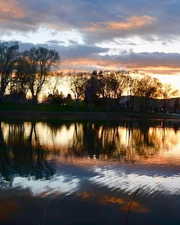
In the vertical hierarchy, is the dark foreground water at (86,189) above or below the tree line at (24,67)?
below

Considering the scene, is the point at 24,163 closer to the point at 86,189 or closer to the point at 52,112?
the point at 86,189

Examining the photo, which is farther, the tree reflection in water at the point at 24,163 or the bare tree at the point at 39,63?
the bare tree at the point at 39,63

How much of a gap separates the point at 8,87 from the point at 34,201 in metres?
95.1

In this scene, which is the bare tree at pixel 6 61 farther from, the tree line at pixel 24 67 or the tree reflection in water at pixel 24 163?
the tree reflection in water at pixel 24 163

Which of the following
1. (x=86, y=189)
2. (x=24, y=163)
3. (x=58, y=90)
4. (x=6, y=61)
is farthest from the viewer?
(x=58, y=90)

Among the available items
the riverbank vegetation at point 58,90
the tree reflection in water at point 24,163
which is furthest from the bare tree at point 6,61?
the tree reflection in water at point 24,163

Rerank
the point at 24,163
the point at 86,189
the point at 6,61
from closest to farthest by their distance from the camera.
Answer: the point at 86,189 < the point at 24,163 < the point at 6,61

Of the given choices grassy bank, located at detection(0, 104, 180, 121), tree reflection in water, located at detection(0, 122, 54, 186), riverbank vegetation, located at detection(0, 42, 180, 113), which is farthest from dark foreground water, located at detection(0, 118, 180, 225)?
riverbank vegetation, located at detection(0, 42, 180, 113)

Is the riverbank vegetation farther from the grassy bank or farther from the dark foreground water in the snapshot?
the dark foreground water

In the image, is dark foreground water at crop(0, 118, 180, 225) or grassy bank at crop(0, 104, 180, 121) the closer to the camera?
dark foreground water at crop(0, 118, 180, 225)

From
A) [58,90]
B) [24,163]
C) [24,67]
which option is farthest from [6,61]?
[24,163]

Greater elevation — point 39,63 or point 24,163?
point 39,63

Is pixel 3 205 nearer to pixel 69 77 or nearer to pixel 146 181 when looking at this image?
pixel 146 181

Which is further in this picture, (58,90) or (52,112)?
(58,90)
